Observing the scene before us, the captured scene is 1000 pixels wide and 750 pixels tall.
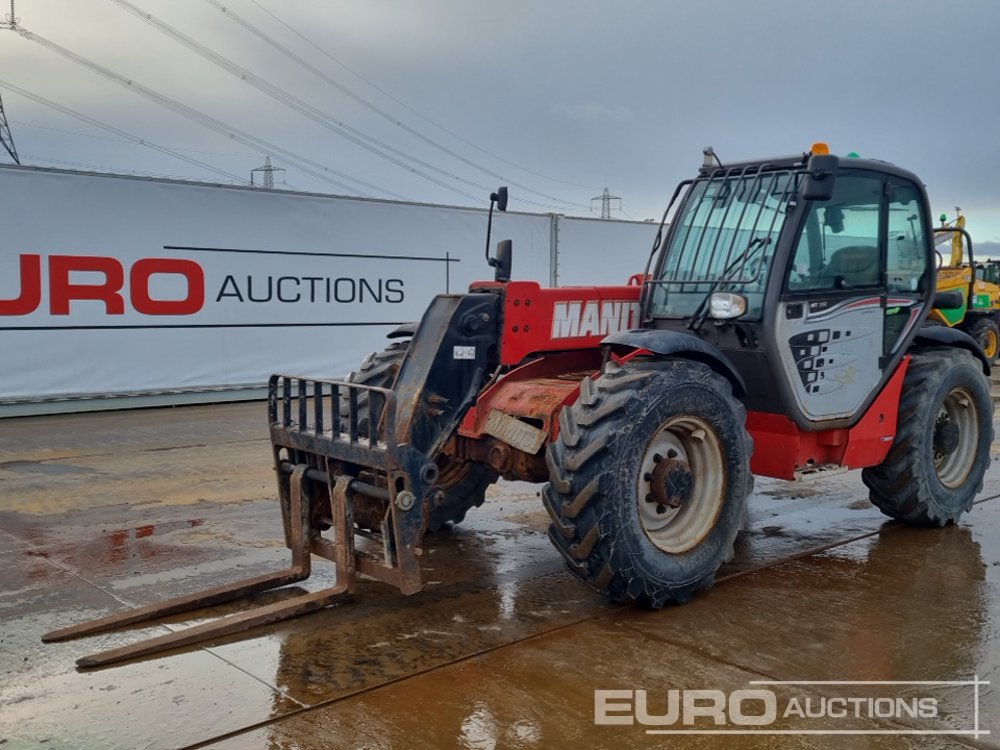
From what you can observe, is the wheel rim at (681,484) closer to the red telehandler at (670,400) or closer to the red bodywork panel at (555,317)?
the red telehandler at (670,400)

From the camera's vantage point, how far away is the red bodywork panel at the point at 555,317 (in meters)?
5.22

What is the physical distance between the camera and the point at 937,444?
21.3 feet

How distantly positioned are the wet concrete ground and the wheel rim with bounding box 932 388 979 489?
368 millimetres

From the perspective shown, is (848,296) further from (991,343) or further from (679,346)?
(991,343)

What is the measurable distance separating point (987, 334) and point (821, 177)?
18439 millimetres

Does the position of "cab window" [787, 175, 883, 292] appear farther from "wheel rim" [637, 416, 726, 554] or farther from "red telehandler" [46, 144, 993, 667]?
"wheel rim" [637, 416, 726, 554]

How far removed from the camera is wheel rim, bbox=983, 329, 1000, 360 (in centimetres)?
2133

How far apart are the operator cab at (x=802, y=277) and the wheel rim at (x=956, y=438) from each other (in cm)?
82

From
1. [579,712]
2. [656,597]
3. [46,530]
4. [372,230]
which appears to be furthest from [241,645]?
[372,230]

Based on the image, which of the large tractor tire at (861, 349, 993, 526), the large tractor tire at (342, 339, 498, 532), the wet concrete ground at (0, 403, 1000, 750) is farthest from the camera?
the large tractor tire at (861, 349, 993, 526)

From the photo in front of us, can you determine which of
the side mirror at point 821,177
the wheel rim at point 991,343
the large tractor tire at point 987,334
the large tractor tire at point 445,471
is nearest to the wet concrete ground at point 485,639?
the large tractor tire at point 445,471

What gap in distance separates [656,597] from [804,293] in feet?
6.39

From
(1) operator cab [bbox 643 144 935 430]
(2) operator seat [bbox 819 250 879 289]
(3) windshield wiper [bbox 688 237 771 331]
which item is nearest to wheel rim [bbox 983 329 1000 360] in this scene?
(1) operator cab [bbox 643 144 935 430]

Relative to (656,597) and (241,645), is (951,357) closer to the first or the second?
(656,597)
